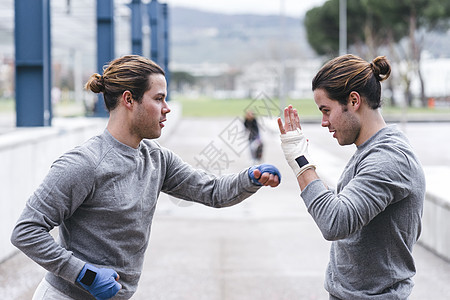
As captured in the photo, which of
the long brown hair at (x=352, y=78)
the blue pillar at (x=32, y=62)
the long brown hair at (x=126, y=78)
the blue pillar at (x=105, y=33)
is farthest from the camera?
the blue pillar at (x=105, y=33)

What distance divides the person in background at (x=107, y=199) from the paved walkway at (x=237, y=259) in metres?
2.65

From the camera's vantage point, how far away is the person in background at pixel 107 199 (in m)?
2.44

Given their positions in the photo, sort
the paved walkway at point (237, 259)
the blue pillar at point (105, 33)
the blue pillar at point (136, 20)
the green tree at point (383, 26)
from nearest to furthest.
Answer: the paved walkway at point (237, 259), the blue pillar at point (105, 33), the blue pillar at point (136, 20), the green tree at point (383, 26)

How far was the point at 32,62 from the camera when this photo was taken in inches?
409

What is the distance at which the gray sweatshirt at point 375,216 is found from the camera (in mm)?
2352

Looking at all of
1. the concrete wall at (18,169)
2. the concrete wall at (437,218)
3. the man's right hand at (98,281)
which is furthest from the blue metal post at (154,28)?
the man's right hand at (98,281)

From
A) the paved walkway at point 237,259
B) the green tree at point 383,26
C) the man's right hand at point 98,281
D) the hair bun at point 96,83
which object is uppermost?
the green tree at point 383,26

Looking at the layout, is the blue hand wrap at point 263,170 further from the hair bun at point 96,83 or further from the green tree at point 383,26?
the green tree at point 383,26

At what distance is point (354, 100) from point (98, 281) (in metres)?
1.16

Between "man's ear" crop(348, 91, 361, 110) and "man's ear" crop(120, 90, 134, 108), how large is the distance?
85 cm

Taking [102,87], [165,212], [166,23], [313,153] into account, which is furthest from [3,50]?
[102,87]

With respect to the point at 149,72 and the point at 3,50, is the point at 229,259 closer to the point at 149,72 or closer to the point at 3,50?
the point at 149,72

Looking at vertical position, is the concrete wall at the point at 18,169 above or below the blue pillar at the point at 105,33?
below

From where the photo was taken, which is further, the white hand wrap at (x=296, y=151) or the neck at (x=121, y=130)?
the neck at (x=121, y=130)
